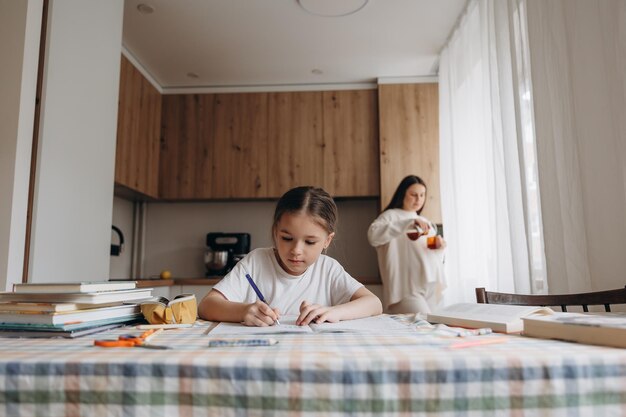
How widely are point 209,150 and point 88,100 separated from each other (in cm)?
152

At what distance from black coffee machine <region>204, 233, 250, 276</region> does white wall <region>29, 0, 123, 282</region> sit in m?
1.28

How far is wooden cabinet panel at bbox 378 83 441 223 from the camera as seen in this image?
3.32 m

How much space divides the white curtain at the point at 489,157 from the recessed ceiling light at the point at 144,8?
5.96 feet

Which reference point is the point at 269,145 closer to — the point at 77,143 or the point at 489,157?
the point at 77,143

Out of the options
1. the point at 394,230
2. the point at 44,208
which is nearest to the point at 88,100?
the point at 44,208

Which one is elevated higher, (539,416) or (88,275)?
(88,275)

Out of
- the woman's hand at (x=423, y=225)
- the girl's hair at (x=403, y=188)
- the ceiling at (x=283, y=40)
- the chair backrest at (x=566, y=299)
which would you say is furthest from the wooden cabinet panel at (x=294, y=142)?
the chair backrest at (x=566, y=299)

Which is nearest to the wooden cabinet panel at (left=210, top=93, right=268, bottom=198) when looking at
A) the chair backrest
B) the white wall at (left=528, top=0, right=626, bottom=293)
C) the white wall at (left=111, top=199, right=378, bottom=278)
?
the white wall at (left=111, top=199, right=378, bottom=278)

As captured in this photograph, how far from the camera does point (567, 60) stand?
1.43m

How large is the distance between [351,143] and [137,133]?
5.20ft

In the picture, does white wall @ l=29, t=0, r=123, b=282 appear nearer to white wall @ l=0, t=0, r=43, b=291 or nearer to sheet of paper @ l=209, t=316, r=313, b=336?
white wall @ l=0, t=0, r=43, b=291

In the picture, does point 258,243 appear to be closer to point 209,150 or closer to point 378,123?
point 209,150

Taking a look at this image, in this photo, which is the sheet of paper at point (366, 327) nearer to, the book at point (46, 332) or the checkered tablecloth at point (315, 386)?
the checkered tablecloth at point (315, 386)

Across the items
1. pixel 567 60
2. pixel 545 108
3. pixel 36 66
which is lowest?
pixel 545 108
